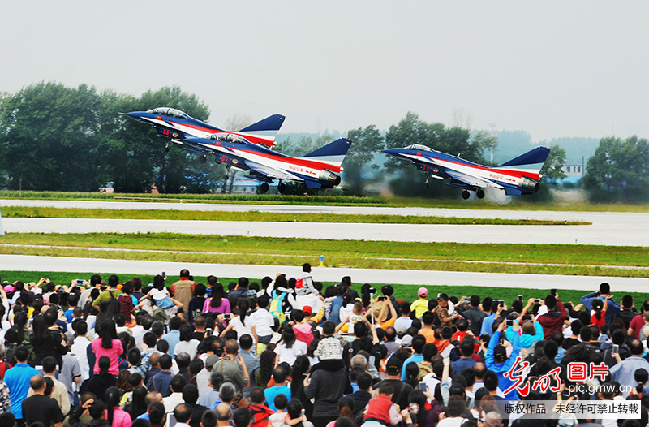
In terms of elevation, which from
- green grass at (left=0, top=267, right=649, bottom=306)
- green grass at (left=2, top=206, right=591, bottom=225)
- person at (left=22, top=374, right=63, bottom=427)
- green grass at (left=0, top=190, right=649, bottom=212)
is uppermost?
green grass at (left=0, top=190, right=649, bottom=212)

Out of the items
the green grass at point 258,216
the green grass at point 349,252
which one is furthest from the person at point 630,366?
the green grass at point 258,216

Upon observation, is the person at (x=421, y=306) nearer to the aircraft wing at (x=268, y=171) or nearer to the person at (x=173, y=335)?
the person at (x=173, y=335)

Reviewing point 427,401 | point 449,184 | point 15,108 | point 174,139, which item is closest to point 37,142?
point 15,108

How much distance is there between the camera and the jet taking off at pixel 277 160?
208 feet

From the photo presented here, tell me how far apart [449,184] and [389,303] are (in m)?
53.7

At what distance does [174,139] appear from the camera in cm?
6600

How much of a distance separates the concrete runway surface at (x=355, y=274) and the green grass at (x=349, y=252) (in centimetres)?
135

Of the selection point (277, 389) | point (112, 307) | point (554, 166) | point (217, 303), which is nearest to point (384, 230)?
point (217, 303)

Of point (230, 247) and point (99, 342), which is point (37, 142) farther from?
point (99, 342)

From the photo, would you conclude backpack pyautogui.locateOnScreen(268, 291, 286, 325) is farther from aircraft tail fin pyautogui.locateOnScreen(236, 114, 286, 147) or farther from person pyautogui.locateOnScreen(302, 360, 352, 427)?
aircraft tail fin pyautogui.locateOnScreen(236, 114, 286, 147)

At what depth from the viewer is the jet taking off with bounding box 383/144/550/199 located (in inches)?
2539

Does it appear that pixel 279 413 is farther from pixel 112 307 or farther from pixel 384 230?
pixel 384 230

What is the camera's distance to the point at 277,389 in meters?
9.86

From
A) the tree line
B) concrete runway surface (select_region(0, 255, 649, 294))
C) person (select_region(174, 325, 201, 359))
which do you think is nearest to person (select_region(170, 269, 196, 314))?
person (select_region(174, 325, 201, 359))
